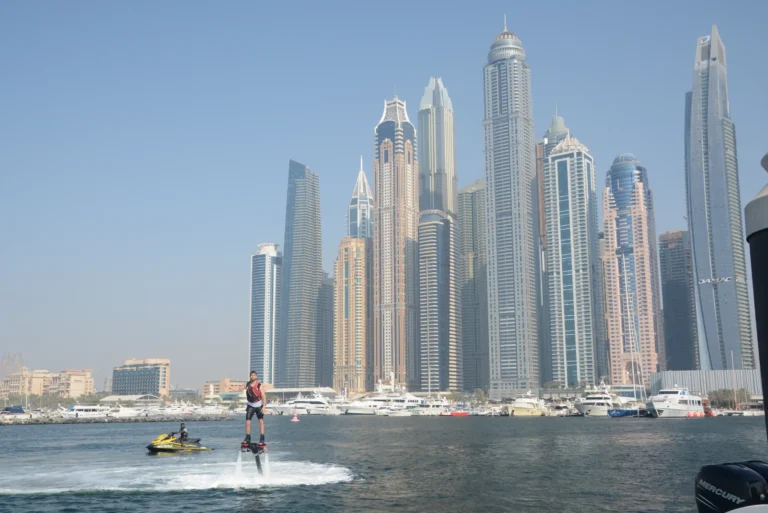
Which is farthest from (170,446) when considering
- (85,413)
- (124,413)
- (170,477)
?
(124,413)

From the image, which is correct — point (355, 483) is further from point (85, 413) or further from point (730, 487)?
point (85, 413)

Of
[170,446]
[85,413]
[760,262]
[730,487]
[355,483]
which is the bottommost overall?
[85,413]

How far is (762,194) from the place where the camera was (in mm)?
6770

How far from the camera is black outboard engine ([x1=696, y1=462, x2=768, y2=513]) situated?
889 centimetres

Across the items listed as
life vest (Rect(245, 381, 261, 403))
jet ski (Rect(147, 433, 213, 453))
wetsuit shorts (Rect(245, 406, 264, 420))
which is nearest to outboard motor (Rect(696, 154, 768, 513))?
life vest (Rect(245, 381, 261, 403))

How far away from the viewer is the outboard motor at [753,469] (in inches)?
263

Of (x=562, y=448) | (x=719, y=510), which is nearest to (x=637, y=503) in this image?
(x=719, y=510)

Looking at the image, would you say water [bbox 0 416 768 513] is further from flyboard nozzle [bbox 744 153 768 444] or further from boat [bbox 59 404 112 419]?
boat [bbox 59 404 112 419]

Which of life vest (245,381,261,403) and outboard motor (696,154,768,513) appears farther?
life vest (245,381,261,403)

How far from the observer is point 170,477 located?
36.4 metres

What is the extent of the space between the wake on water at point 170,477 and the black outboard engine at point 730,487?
78.9 feet

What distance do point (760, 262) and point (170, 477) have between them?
114 ft

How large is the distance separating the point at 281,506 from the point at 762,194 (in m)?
26.7

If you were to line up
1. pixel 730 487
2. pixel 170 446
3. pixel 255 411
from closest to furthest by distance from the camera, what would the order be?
pixel 730 487 < pixel 255 411 < pixel 170 446
